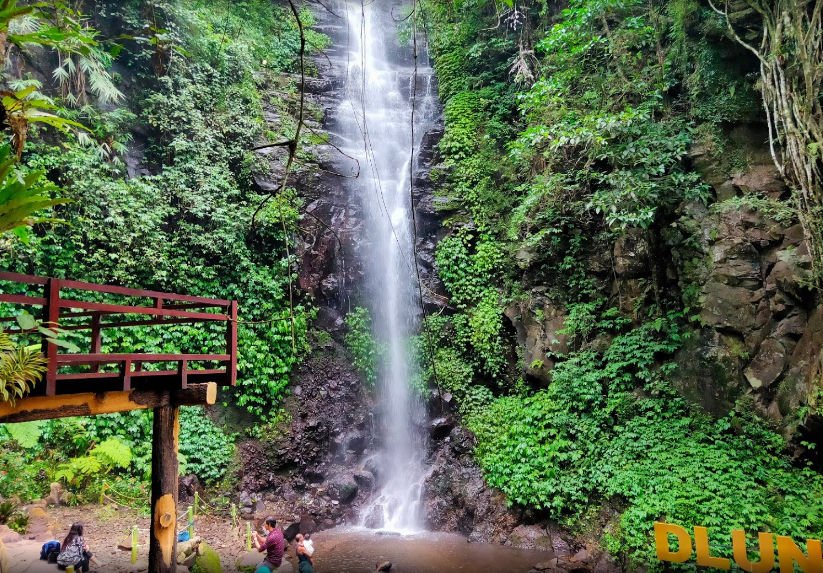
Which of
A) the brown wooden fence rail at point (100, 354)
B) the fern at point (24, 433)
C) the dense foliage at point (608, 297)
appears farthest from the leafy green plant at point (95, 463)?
the dense foliage at point (608, 297)

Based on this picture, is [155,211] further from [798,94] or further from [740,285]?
[798,94]

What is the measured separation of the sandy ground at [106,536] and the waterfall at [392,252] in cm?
281

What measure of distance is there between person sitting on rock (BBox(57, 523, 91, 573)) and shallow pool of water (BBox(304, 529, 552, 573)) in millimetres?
3172

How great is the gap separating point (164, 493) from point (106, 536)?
359 cm

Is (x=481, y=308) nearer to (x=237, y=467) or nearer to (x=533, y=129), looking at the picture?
(x=533, y=129)

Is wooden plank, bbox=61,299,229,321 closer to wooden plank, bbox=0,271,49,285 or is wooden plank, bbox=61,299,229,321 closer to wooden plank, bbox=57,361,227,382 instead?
wooden plank, bbox=0,271,49,285

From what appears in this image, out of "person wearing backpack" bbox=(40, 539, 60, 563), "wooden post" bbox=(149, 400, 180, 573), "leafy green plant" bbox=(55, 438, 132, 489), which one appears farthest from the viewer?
"leafy green plant" bbox=(55, 438, 132, 489)

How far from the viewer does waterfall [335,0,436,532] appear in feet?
34.6

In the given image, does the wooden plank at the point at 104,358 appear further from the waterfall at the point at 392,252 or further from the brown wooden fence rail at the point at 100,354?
the waterfall at the point at 392,252

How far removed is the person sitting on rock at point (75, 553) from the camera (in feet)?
20.6

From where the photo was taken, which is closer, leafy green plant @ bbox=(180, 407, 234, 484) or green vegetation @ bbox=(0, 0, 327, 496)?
green vegetation @ bbox=(0, 0, 327, 496)

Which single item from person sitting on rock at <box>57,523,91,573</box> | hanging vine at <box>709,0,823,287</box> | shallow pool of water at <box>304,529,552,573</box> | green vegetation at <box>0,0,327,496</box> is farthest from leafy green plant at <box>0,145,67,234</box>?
hanging vine at <box>709,0,823,287</box>

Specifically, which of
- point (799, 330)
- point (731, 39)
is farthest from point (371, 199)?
point (799, 330)

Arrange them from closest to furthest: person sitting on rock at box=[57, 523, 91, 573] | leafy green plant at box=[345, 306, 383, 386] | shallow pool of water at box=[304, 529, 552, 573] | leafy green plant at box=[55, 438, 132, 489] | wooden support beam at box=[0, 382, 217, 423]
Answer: wooden support beam at box=[0, 382, 217, 423], person sitting on rock at box=[57, 523, 91, 573], shallow pool of water at box=[304, 529, 552, 573], leafy green plant at box=[55, 438, 132, 489], leafy green plant at box=[345, 306, 383, 386]
